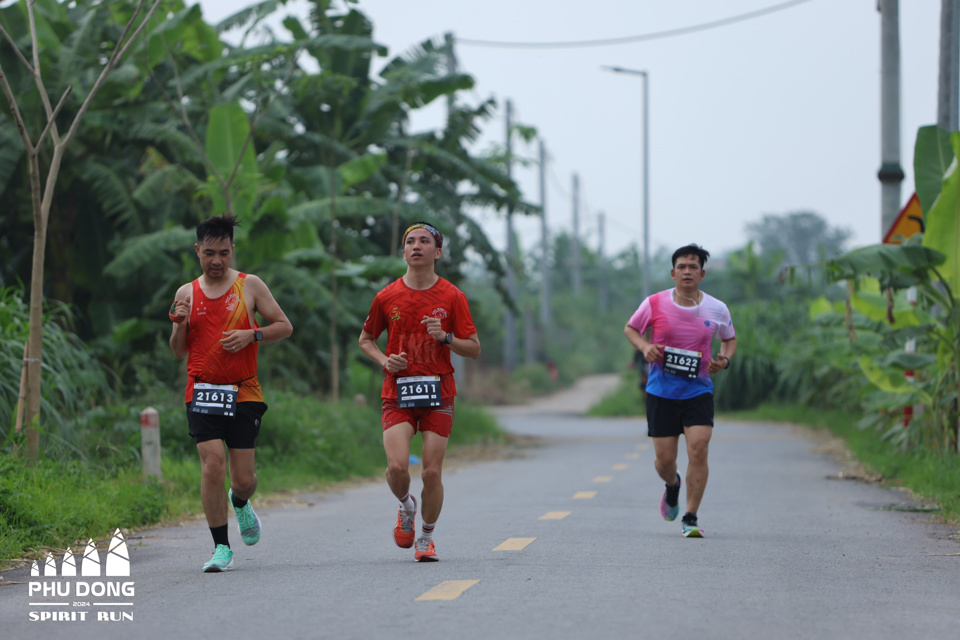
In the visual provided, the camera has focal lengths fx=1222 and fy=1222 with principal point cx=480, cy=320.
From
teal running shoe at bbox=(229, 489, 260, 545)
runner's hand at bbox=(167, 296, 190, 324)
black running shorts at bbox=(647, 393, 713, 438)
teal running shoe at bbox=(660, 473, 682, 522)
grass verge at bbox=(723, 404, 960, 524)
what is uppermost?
runner's hand at bbox=(167, 296, 190, 324)

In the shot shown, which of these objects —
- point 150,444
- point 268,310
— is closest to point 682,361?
point 268,310

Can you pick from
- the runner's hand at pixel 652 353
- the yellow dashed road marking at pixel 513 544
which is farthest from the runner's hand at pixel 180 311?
the runner's hand at pixel 652 353

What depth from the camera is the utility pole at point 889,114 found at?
15.2 meters

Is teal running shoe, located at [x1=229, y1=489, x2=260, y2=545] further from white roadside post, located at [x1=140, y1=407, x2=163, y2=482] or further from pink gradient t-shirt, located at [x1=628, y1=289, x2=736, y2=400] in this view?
white roadside post, located at [x1=140, y1=407, x2=163, y2=482]

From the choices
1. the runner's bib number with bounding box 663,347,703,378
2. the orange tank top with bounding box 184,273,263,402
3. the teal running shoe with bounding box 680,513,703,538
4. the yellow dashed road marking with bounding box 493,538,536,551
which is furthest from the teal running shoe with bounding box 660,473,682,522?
the orange tank top with bounding box 184,273,263,402

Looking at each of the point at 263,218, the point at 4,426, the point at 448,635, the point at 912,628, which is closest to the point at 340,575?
the point at 448,635

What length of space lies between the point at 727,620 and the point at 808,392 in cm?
2056

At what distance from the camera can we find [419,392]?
23.2 ft

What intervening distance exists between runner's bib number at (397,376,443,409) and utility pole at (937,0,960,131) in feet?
29.4

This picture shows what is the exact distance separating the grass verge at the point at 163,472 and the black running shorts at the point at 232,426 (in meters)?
1.58

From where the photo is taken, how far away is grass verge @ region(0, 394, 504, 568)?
807cm

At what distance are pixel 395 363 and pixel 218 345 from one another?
1.00 m

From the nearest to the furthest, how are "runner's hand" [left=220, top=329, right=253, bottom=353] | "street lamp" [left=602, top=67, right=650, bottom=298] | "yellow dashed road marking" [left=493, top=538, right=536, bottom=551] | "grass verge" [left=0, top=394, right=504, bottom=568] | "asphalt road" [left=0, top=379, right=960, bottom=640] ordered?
"asphalt road" [left=0, top=379, right=960, bottom=640]
"runner's hand" [left=220, top=329, right=253, bottom=353]
"yellow dashed road marking" [left=493, top=538, right=536, bottom=551]
"grass verge" [left=0, top=394, right=504, bottom=568]
"street lamp" [left=602, top=67, right=650, bottom=298]

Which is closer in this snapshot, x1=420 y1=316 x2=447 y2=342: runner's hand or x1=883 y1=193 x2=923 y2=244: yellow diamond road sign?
x1=420 y1=316 x2=447 y2=342: runner's hand
